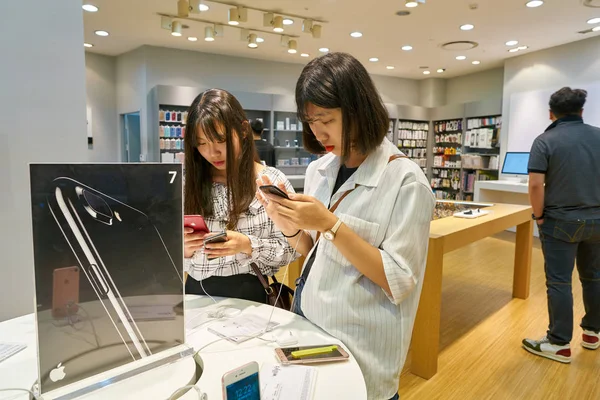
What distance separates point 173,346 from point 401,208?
2.26ft

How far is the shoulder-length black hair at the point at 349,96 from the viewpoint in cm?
102

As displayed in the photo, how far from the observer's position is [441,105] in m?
10.2

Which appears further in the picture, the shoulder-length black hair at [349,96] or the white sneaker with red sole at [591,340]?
the white sneaker with red sole at [591,340]

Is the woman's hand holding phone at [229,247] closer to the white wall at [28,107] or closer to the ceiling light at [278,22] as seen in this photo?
the white wall at [28,107]

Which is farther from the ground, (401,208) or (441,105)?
(441,105)

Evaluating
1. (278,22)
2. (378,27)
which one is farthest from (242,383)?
(378,27)

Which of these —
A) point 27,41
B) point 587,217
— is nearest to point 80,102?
point 27,41

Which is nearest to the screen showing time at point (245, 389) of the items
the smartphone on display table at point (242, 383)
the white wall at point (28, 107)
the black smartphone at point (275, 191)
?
the smartphone on display table at point (242, 383)

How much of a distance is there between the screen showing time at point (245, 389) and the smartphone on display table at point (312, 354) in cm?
23

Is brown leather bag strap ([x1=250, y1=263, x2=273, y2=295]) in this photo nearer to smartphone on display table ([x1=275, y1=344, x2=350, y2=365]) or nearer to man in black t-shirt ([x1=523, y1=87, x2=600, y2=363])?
smartphone on display table ([x1=275, y1=344, x2=350, y2=365])

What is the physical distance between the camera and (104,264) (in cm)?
85

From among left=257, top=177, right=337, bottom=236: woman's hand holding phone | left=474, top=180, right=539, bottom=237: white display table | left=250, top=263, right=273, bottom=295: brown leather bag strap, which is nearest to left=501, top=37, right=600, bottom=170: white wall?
left=474, top=180, right=539, bottom=237: white display table

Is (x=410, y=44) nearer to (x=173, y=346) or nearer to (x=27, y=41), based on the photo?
(x=27, y=41)

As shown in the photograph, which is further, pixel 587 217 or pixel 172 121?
pixel 172 121
